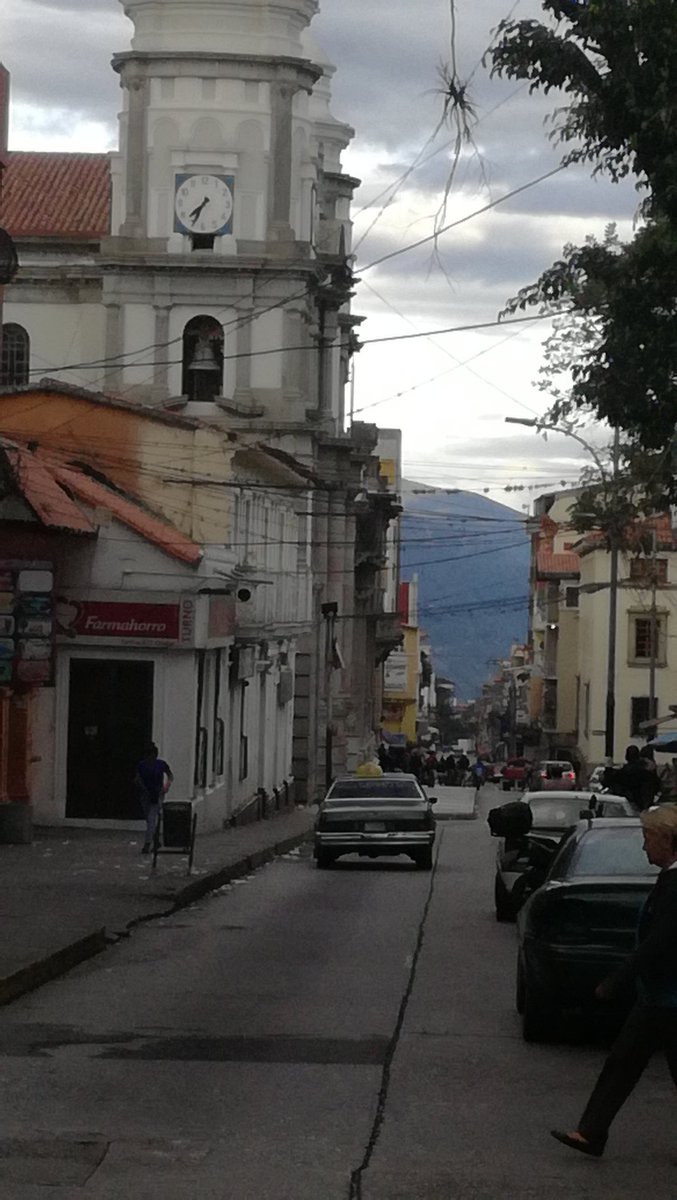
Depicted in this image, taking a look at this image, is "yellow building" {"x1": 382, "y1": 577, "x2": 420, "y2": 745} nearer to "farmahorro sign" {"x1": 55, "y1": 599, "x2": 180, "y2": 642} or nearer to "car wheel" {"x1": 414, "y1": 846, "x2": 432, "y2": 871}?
"farmahorro sign" {"x1": 55, "y1": 599, "x2": 180, "y2": 642}

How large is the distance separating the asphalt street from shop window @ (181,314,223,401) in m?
A: 41.5

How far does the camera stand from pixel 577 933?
13.2 meters

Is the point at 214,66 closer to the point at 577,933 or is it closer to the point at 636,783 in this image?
the point at 636,783

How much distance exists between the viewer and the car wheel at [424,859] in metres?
34.7

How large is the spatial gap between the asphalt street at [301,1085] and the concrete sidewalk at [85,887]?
0.30m

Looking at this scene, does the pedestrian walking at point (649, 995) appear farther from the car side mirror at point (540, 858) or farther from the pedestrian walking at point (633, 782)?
the pedestrian walking at point (633, 782)

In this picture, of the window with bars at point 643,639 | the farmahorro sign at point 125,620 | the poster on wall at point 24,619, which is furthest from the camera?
the window with bars at point 643,639

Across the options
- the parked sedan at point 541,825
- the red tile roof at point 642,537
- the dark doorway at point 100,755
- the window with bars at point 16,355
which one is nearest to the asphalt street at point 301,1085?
the parked sedan at point 541,825

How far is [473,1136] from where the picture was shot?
10.4 m

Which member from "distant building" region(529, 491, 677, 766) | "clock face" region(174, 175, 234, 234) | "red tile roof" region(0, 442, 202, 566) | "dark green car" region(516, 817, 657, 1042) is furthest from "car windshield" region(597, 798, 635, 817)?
"distant building" region(529, 491, 677, 766)

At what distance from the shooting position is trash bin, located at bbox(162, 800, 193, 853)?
3027cm

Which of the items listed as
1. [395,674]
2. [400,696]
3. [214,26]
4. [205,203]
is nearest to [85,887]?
[205,203]

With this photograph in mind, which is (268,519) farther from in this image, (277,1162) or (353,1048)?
(277,1162)

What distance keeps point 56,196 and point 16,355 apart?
5.68m
